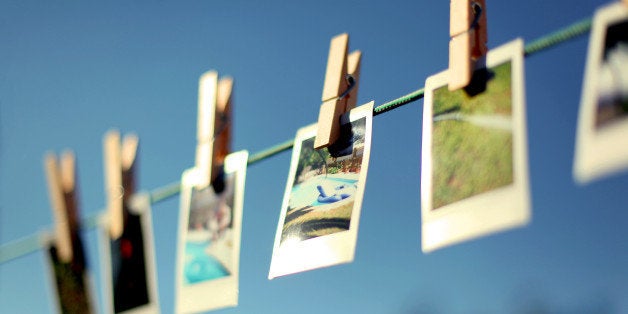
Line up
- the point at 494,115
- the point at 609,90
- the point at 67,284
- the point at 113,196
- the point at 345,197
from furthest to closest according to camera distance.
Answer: the point at 67,284 < the point at 113,196 < the point at 345,197 < the point at 494,115 < the point at 609,90

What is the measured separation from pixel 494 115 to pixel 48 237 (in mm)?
1434

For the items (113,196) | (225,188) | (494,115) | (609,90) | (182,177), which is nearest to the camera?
(609,90)

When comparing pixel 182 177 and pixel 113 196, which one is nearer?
pixel 182 177

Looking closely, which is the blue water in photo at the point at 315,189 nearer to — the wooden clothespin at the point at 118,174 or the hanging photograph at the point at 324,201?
the hanging photograph at the point at 324,201

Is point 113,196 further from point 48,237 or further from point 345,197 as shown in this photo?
point 345,197

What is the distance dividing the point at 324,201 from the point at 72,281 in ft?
3.28

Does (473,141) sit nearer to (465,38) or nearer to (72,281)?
(465,38)

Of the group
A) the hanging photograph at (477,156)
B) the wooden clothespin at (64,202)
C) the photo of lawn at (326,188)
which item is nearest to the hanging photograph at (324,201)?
the photo of lawn at (326,188)

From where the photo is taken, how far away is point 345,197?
4.07 feet

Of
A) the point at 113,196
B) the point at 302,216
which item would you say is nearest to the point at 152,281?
the point at 113,196

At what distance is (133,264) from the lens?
1.74 metres

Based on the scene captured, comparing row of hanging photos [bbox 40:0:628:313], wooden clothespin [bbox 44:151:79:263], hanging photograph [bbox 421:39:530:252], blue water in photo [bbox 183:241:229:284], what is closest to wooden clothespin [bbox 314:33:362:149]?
row of hanging photos [bbox 40:0:628:313]

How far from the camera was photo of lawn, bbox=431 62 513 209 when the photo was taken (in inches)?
38.9

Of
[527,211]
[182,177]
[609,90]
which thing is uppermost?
[182,177]
